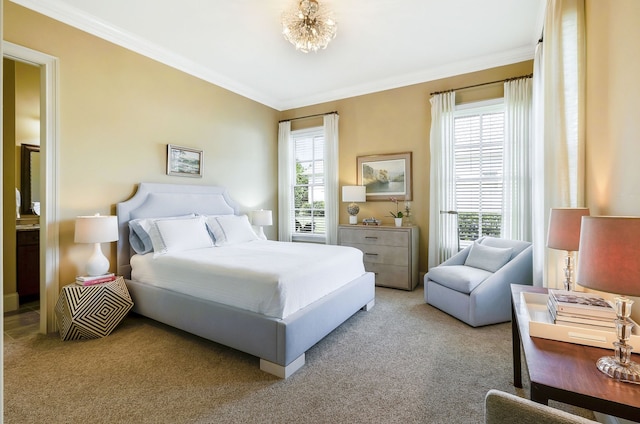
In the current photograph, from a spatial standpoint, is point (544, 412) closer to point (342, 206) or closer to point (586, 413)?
point (586, 413)

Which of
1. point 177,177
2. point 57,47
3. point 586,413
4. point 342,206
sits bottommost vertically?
point 586,413

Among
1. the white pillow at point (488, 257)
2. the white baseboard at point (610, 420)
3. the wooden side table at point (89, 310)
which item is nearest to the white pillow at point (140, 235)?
the wooden side table at point (89, 310)

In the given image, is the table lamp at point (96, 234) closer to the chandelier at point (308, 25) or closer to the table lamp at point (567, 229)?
the chandelier at point (308, 25)

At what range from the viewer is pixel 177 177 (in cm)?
418

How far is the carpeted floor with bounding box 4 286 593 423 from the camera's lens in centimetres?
189

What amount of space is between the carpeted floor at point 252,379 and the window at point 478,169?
159 centimetres

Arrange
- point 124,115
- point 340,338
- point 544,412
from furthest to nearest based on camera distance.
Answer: point 124,115, point 340,338, point 544,412

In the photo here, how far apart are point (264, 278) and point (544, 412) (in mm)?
1873

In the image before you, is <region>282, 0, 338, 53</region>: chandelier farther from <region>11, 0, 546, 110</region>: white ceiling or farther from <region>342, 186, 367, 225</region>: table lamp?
<region>342, 186, 367, 225</region>: table lamp

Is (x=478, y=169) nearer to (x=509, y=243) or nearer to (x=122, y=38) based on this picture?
(x=509, y=243)

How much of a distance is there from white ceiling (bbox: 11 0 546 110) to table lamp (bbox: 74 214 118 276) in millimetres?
2013

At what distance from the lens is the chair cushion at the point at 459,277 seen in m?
3.16

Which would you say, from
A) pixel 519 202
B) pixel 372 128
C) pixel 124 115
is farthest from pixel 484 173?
pixel 124 115

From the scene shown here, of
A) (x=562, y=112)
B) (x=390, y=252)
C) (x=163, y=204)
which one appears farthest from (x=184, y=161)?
(x=562, y=112)
